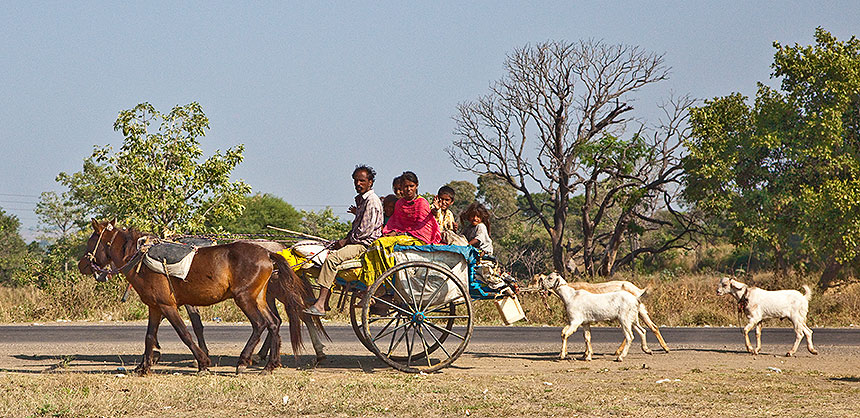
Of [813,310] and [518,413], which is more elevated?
[813,310]

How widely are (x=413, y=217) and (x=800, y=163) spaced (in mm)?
19053

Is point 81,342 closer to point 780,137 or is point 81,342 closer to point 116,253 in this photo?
point 116,253

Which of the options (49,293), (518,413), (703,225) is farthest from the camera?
(703,225)

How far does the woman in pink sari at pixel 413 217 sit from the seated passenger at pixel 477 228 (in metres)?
1.36

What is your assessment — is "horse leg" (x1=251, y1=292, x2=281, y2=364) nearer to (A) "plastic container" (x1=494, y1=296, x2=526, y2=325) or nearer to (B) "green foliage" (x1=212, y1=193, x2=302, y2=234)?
(A) "plastic container" (x1=494, y1=296, x2=526, y2=325)

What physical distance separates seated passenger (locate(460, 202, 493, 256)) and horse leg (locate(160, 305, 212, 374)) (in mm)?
4094

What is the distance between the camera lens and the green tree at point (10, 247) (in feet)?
Result: 163

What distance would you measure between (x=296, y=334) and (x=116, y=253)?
8.12 ft

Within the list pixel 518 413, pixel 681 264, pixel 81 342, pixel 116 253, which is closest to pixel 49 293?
pixel 81 342

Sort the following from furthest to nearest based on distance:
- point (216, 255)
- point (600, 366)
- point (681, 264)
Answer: point (681, 264)
point (600, 366)
point (216, 255)

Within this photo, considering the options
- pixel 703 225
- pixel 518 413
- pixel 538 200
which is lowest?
pixel 518 413

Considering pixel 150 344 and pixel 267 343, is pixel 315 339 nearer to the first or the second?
pixel 267 343

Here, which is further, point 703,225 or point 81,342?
point 703,225

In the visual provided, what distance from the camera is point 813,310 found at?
21656 millimetres
